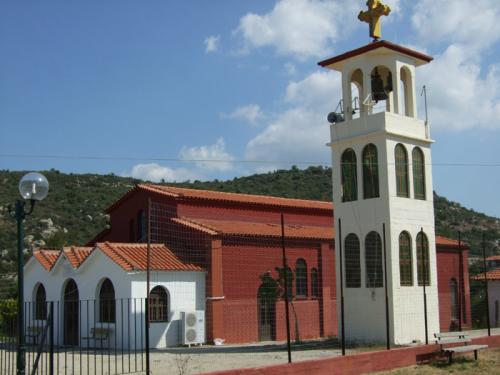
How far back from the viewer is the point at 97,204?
5728cm

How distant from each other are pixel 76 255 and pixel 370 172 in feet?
40.2

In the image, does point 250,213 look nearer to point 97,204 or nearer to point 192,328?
point 192,328

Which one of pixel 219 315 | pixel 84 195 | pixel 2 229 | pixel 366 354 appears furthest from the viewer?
pixel 84 195

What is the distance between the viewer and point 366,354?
17.2 metres

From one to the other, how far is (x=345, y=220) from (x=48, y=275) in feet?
42.0

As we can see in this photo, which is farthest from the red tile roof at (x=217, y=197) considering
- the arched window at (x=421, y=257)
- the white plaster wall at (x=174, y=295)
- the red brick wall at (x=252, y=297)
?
the arched window at (x=421, y=257)

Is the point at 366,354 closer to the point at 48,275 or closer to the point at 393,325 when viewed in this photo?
the point at 393,325

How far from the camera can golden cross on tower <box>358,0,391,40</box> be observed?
22.3m

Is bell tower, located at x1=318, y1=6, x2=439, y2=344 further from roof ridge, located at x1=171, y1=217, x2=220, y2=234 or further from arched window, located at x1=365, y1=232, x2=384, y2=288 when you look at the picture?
roof ridge, located at x1=171, y1=217, x2=220, y2=234

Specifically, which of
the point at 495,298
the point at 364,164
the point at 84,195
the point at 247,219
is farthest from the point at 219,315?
the point at 84,195

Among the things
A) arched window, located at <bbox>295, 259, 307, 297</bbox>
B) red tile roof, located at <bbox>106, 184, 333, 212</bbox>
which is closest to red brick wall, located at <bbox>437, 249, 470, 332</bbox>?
red tile roof, located at <bbox>106, 184, 333, 212</bbox>

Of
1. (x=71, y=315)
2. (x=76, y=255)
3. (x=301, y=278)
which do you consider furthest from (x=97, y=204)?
Result: (x=301, y=278)

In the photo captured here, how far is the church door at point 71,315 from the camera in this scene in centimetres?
2611

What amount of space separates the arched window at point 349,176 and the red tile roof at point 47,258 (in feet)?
40.8
